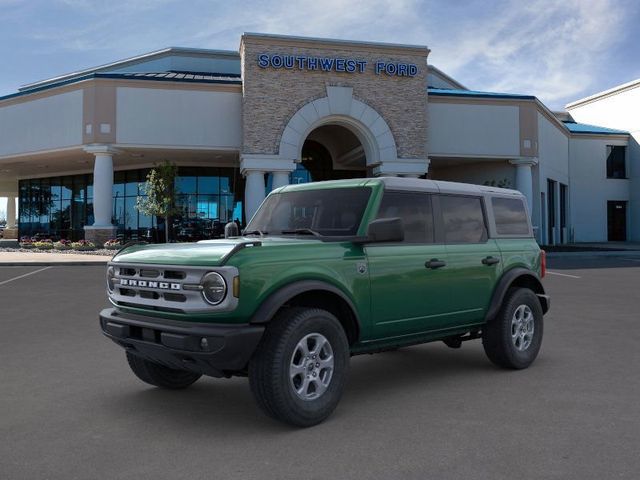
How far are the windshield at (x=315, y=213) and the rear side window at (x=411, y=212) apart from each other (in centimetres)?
21

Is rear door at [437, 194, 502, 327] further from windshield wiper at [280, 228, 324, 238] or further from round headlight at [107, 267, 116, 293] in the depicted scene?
round headlight at [107, 267, 116, 293]

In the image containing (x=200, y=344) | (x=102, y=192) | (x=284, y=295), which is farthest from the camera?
(x=102, y=192)

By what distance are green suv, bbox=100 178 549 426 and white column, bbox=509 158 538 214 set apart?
1075 inches

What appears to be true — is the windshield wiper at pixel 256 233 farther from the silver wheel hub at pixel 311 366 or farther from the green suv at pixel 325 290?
the silver wheel hub at pixel 311 366

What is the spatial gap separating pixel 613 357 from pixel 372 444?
406 centimetres

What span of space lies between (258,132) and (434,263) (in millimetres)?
23619

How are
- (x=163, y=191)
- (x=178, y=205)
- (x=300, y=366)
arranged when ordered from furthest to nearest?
(x=178, y=205), (x=163, y=191), (x=300, y=366)

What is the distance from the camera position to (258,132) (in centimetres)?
2803

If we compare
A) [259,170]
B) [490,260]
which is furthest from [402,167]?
[490,260]

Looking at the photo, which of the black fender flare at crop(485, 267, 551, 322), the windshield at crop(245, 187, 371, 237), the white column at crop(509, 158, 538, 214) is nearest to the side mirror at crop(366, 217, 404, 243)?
the windshield at crop(245, 187, 371, 237)

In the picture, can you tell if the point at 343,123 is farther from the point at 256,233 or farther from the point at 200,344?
the point at 200,344

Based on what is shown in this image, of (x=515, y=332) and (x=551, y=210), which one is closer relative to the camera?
(x=515, y=332)

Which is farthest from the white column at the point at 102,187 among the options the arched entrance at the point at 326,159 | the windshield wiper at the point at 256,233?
the windshield wiper at the point at 256,233

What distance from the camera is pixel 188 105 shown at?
29047 millimetres
